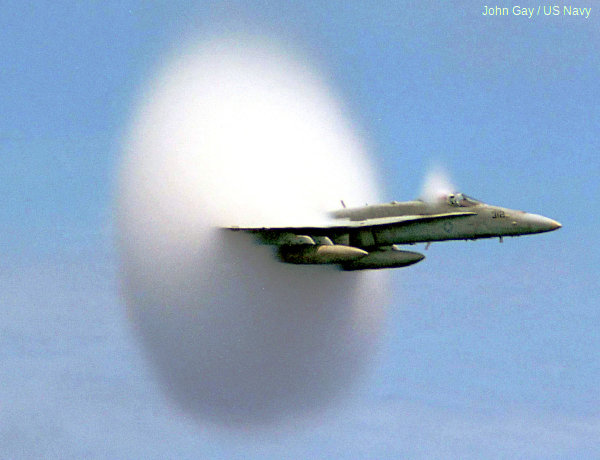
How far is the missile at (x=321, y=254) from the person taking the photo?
3725cm

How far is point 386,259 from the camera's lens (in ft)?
127

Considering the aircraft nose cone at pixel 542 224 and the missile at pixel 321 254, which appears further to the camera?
the missile at pixel 321 254

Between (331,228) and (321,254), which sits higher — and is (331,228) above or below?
above

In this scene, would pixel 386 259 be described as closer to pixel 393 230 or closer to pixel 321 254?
pixel 393 230

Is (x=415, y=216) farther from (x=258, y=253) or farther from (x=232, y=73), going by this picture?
(x=232, y=73)

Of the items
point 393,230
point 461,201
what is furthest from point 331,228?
point 461,201

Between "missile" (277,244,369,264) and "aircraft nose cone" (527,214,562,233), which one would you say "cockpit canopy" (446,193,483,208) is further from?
"missile" (277,244,369,264)

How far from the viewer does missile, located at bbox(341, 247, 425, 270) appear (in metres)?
38.4

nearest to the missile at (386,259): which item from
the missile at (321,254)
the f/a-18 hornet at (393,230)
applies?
the f/a-18 hornet at (393,230)

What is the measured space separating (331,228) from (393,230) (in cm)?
257

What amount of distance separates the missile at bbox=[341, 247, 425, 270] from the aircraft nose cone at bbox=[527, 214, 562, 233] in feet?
15.1

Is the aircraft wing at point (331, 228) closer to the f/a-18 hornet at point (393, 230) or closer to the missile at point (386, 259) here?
the f/a-18 hornet at point (393, 230)

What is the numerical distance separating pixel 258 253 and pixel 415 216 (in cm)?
770

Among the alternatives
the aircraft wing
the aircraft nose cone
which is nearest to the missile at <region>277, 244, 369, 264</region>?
the aircraft wing
